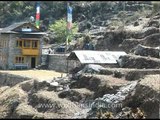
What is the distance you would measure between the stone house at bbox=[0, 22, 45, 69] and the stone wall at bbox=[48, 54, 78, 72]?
10.3ft

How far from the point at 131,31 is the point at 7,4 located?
193 feet

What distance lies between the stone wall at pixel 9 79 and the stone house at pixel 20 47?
21.9 feet

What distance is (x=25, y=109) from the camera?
102ft

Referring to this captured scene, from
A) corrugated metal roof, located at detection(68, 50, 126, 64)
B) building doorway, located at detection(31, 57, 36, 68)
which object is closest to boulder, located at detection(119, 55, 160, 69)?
corrugated metal roof, located at detection(68, 50, 126, 64)

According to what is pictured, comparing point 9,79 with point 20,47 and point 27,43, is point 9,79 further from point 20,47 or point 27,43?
point 27,43

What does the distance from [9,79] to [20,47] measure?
10.1 metres

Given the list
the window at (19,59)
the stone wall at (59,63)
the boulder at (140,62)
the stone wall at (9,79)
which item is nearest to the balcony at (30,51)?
the window at (19,59)

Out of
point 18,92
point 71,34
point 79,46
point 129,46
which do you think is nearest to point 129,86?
point 18,92

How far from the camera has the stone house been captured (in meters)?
53.7

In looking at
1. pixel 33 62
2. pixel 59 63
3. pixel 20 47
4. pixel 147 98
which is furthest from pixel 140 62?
pixel 20 47

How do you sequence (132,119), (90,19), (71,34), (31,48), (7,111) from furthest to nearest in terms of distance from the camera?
(90,19), (71,34), (31,48), (7,111), (132,119)

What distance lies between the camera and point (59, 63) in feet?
163

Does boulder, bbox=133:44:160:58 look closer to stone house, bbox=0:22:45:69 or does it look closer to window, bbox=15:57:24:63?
stone house, bbox=0:22:45:69

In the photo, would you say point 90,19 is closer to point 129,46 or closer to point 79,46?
point 79,46
